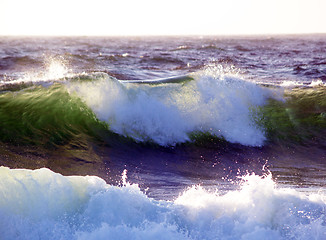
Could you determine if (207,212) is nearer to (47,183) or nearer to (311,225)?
(311,225)

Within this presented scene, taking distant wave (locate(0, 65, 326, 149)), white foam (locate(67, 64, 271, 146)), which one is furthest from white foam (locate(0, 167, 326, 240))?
white foam (locate(67, 64, 271, 146))

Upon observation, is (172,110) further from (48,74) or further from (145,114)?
(48,74)

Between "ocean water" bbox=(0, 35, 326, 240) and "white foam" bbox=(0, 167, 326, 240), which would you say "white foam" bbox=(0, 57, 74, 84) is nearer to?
"ocean water" bbox=(0, 35, 326, 240)

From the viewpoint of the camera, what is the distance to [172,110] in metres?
8.85

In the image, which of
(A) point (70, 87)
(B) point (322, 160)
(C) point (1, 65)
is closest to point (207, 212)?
(B) point (322, 160)

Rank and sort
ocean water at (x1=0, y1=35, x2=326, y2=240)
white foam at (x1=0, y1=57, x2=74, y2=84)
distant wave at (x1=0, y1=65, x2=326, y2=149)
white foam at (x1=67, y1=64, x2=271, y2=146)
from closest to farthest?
ocean water at (x1=0, y1=35, x2=326, y2=240) < distant wave at (x1=0, y1=65, x2=326, y2=149) < white foam at (x1=67, y1=64, x2=271, y2=146) < white foam at (x1=0, y1=57, x2=74, y2=84)

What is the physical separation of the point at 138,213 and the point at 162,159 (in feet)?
11.9

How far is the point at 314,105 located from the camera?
10594 mm

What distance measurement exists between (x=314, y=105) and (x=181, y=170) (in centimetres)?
566

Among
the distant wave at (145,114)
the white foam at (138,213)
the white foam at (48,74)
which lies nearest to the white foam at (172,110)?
the distant wave at (145,114)

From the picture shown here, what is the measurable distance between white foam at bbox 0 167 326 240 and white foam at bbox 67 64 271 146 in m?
4.17

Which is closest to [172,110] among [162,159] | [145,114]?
[145,114]

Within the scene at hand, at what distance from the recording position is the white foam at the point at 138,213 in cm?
361

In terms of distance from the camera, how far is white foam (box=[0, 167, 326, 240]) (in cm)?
361
